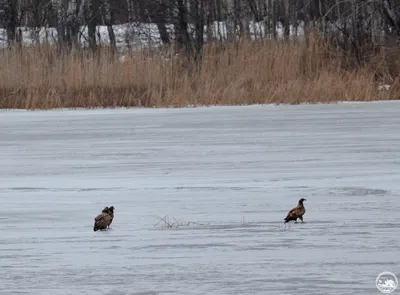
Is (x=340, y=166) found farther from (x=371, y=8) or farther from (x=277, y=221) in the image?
(x=371, y=8)

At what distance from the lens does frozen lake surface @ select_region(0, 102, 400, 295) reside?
13.4 feet

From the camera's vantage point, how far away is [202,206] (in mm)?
5801

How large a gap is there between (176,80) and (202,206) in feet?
28.0

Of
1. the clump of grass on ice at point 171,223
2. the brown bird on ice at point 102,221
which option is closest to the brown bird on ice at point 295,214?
the clump of grass on ice at point 171,223

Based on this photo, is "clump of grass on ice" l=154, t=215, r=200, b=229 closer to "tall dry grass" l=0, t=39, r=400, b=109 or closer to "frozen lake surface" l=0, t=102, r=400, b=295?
"frozen lake surface" l=0, t=102, r=400, b=295

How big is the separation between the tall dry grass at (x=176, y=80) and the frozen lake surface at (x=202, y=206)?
110 inches

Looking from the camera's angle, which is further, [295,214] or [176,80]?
[176,80]

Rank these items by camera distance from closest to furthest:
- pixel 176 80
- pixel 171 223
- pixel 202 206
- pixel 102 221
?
pixel 102 221 → pixel 171 223 → pixel 202 206 → pixel 176 80

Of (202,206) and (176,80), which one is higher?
(176,80)

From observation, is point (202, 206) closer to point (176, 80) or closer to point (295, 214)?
point (295, 214)

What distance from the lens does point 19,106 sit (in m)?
14.0

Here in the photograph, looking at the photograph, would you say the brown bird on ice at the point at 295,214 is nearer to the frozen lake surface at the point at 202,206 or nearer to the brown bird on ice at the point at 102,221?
the frozen lake surface at the point at 202,206

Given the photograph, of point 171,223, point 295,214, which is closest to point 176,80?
point 171,223

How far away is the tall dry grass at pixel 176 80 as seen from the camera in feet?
45.4
